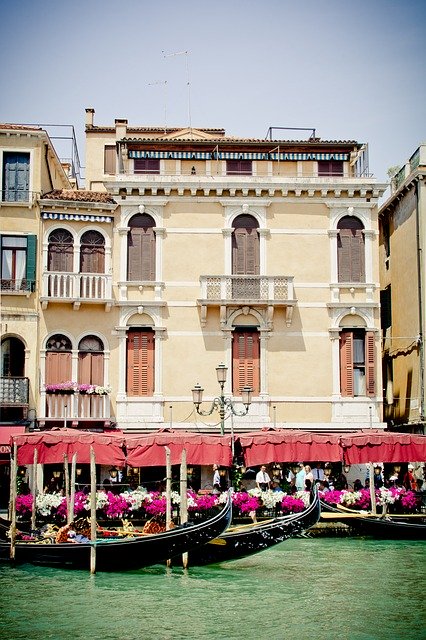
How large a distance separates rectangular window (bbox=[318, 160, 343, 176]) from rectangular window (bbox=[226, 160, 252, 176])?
2.08 metres

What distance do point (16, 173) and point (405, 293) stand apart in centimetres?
1201

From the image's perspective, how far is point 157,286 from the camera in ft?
91.0

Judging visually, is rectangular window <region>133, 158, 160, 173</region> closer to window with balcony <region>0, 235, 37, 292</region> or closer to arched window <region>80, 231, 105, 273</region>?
arched window <region>80, 231, 105, 273</region>

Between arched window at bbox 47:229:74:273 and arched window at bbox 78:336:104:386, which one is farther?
arched window at bbox 47:229:74:273

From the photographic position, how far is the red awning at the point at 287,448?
23531mm

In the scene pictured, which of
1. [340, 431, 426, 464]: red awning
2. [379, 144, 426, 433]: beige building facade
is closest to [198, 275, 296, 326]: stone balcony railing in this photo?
[379, 144, 426, 433]: beige building facade

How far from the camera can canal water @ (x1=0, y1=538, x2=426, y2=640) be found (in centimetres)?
1427

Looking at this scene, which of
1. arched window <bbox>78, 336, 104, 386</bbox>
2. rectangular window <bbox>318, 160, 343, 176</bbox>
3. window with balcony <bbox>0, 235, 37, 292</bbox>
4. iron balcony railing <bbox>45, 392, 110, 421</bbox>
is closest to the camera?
iron balcony railing <bbox>45, 392, 110, 421</bbox>

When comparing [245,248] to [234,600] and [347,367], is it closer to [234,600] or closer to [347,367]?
[347,367]

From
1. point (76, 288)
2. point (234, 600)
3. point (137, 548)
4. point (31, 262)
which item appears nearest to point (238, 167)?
point (76, 288)

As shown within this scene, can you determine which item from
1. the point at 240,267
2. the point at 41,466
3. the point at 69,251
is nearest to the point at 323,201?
the point at 240,267

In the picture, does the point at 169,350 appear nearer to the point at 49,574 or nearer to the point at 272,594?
the point at 49,574

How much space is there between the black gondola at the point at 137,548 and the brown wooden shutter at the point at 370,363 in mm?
9514

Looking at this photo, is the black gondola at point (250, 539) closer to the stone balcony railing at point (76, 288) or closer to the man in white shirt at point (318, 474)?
the man in white shirt at point (318, 474)
